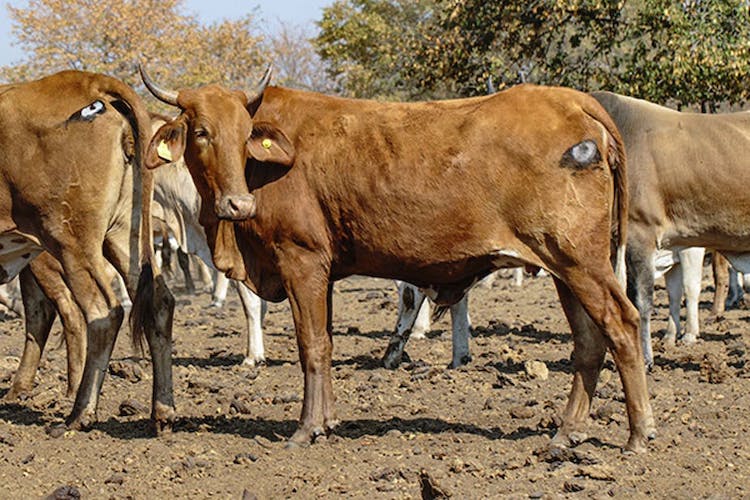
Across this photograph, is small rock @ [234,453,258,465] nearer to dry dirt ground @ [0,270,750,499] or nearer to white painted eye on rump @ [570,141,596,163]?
dry dirt ground @ [0,270,750,499]

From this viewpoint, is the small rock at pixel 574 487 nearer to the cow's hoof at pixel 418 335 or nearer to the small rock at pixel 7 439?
the small rock at pixel 7 439

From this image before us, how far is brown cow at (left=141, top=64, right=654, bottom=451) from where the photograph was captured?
7262 mm

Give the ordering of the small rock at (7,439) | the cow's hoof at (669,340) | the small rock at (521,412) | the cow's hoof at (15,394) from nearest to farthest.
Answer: the small rock at (7,439), the small rock at (521,412), the cow's hoof at (15,394), the cow's hoof at (669,340)

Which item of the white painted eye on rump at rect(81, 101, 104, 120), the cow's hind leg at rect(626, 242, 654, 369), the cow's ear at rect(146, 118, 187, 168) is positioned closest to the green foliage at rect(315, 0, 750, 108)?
the cow's hind leg at rect(626, 242, 654, 369)

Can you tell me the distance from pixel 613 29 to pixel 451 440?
44.1 ft

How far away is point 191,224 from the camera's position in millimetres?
13695

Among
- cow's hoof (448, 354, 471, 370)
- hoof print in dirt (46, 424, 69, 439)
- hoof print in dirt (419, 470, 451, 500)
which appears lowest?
hoof print in dirt (419, 470, 451, 500)

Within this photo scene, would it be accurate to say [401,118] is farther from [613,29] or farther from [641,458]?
[613,29]

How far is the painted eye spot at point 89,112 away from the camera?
817cm

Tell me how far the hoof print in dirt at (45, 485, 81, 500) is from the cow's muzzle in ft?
6.26

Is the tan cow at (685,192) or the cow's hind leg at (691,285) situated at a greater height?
the tan cow at (685,192)

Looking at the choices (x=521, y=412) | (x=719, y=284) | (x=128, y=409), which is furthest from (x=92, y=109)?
(x=719, y=284)

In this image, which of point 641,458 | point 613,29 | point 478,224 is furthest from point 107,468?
point 613,29

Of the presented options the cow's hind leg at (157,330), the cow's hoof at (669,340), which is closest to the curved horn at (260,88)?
the cow's hind leg at (157,330)
